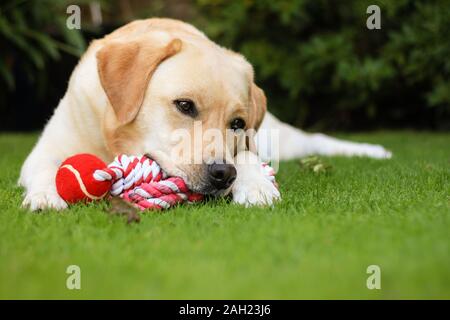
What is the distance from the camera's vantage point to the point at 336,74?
6715mm

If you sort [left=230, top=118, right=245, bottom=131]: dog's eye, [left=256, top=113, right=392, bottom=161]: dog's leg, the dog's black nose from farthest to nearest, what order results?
[left=256, top=113, right=392, bottom=161]: dog's leg → [left=230, top=118, right=245, bottom=131]: dog's eye → the dog's black nose

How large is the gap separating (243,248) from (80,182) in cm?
98

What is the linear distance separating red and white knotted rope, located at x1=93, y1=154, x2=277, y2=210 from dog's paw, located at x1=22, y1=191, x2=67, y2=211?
197mm

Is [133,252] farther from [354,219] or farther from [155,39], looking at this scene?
[155,39]

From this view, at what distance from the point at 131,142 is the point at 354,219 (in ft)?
4.34

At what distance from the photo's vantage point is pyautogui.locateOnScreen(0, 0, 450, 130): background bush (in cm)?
636

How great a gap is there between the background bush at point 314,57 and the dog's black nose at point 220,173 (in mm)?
3855

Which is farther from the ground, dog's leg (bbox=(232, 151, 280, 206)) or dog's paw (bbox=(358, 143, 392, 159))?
dog's paw (bbox=(358, 143, 392, 159))

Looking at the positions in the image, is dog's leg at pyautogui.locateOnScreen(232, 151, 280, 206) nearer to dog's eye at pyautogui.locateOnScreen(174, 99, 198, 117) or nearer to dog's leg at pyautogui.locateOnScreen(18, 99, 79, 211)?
dog's eye at pyautogui.locateOnScreen(174, 99, 198, 117)

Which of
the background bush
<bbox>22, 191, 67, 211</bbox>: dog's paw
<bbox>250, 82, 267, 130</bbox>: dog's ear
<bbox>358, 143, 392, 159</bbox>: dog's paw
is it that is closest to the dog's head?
<bbox>250, 82, 267, 130</bbox>: dog's ear

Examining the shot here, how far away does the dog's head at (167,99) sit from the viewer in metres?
3.14

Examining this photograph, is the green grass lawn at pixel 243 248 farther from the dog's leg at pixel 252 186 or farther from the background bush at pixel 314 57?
the background bush at pixel 314 57

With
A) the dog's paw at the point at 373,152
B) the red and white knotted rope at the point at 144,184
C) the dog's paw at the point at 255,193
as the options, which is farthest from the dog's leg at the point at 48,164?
the dog's paw at the point at 373,152

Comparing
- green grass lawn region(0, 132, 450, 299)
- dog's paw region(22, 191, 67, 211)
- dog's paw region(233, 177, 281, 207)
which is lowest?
green grass lawn region(0, 132, 450, 299)
